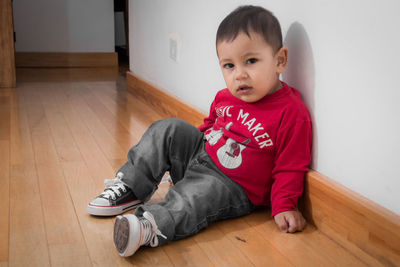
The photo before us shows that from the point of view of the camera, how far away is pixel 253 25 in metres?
1.02

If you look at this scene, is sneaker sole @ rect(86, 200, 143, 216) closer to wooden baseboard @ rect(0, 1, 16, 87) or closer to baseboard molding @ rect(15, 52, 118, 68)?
wooden baseboard @ rect(0, 1, 16, 87)

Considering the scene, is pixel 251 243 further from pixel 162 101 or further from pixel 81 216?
pixel 162 101

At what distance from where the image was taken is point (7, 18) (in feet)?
7.95

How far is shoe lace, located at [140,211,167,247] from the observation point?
35.5 inches

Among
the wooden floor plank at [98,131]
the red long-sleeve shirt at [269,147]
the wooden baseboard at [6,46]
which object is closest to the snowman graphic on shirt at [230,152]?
the red long-sleeve shirt at [269,147]

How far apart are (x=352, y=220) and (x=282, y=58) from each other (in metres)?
0.40

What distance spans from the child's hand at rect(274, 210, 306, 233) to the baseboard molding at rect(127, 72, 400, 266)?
2.2 inches

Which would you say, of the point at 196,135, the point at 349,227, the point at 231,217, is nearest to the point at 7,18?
the point at 196,135

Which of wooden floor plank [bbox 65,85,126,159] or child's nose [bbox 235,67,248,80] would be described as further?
wooden floor plank [bbox 65,85,126,159]

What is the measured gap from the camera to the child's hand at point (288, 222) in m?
1.00

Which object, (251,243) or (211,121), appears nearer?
(251,243)

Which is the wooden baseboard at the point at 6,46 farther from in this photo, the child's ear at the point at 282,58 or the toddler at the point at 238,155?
the child's ear at the point at 282,58

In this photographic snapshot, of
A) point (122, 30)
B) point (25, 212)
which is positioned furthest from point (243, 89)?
point (122, 30)

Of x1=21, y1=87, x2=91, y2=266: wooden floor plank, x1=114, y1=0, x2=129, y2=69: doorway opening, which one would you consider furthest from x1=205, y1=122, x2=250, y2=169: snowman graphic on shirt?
x1=114, y1=0, x2=129, y2=69: doorway opening
